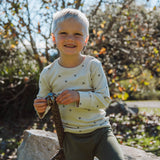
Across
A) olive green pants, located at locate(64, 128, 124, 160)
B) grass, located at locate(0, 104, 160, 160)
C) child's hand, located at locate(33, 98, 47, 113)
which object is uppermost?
child's hand, located at locate(33, 98, 47, 113)

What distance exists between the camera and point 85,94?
1.58m

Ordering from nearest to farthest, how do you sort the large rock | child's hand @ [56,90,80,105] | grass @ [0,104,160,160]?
child's hand @ [56,90,80,105] → the large rock → grass @ [0,104,160,160]

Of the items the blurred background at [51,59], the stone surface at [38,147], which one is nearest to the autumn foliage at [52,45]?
the blurred background at [51,59]

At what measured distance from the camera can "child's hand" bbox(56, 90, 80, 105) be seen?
150 centimetres

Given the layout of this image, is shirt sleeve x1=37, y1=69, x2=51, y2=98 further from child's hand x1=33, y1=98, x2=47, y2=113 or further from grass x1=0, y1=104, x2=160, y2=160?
grass x1=0, y1=104, x2=160, y2=160

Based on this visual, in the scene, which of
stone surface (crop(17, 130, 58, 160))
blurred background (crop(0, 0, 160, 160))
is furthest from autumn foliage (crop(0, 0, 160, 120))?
stone surface (crop(17, 130, 58, 160))

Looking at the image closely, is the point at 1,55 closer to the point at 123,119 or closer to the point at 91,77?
the point at 123,119

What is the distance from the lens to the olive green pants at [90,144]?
158 centimetres

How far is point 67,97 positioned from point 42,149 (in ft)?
5.82

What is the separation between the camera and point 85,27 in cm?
167

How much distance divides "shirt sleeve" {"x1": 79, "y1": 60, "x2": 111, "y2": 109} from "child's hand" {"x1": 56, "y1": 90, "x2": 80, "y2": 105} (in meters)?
0.05

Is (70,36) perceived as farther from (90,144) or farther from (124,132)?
(124,132)

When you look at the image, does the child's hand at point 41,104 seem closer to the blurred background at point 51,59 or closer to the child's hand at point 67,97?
the child's hand at point 67,97

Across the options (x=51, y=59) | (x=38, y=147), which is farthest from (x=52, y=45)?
(x=38, y=147)
